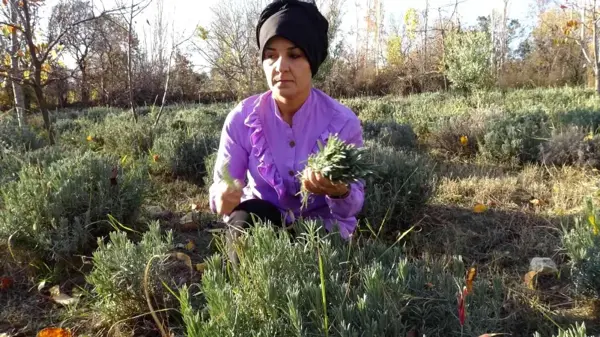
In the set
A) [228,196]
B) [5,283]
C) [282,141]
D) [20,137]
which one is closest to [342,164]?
[228,196]

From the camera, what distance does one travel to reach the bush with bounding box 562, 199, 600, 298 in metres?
1.79

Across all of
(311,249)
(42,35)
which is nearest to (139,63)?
(42,35)

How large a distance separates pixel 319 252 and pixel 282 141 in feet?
2.76

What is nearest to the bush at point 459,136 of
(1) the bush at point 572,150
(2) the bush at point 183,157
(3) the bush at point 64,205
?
(1) the bush at point 572,150

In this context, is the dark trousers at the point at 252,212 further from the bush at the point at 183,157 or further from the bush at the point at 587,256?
the bush at the point at 183,157

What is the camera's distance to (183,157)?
14.5 ft

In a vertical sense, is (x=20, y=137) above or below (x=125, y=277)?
above

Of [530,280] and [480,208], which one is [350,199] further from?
[480,208]

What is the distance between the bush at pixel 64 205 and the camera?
7.53 ft

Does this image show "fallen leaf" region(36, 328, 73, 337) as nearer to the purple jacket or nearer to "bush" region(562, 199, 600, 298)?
the purple jacket

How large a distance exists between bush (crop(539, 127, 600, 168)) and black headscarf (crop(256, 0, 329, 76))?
10.7 ft

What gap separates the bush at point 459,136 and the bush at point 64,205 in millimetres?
3979

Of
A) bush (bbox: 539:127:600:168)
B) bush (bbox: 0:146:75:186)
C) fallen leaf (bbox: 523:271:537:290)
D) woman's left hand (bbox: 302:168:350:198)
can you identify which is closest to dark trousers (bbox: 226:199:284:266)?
woman's left hand (bbox: 302:168:350:198)

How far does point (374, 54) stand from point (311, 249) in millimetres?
27683
